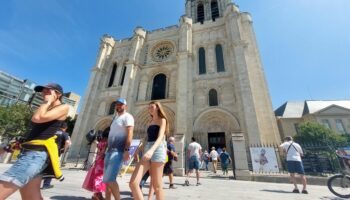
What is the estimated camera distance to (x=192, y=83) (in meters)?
16.8

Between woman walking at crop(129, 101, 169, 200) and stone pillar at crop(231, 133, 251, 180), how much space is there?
6510 mm

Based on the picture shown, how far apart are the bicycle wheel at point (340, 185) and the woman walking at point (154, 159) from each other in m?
4.76

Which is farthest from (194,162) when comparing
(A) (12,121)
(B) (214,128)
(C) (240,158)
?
(A) (12,121)

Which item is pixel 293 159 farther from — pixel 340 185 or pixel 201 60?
pixel 201 60

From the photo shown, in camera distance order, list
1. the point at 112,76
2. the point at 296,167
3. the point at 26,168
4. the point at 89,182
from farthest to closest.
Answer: the point at 112,76 → the point at 296,167 → the point at 89,182 → the point at 26,168

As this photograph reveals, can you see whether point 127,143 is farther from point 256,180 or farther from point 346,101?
point 346,101

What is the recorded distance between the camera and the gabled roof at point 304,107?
29.2 meters

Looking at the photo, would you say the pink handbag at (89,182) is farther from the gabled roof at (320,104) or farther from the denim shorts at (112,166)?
the gabled roof at (320,104)

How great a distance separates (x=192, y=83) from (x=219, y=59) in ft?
13.2

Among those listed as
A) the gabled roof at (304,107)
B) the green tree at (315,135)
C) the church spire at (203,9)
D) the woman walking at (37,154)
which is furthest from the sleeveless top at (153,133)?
the gabled roof at (304,107)

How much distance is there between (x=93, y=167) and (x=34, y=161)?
6.45 ft

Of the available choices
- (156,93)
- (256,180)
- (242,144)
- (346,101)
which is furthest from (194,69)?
(346,101)

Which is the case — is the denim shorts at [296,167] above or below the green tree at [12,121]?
below

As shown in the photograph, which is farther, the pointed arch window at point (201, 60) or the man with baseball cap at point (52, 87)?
the pointed arch window at point (201, 60)
